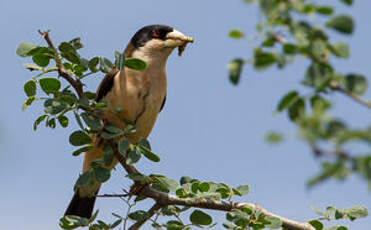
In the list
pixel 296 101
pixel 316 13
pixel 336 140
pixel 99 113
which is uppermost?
pixel 99 113

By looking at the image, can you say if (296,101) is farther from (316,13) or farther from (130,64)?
(130,64)

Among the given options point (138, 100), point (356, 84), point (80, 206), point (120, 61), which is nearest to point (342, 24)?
point (356, 84)

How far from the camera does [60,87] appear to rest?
3.76m

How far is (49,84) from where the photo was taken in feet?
12.3

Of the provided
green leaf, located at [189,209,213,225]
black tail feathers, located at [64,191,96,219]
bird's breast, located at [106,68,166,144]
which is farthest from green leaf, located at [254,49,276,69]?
black tail feathers, located at [64,191,96,219]

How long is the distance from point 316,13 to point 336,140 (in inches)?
20.5

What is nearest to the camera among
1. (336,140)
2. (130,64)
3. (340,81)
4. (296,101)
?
(336,140)

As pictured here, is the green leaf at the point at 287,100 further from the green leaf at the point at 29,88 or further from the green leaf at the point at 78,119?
the green leaf at the point at 29,88

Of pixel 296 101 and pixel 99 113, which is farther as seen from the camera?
pixel 99 113

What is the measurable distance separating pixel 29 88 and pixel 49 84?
151 millimetres

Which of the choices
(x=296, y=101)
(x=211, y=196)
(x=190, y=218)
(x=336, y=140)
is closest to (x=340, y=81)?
(x=296, y=101)

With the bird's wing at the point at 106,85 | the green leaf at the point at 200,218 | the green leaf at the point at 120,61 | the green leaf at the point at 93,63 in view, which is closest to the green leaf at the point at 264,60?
the green leaf at the point at 120,61

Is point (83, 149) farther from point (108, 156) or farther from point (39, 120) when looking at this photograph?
point (39, 120)

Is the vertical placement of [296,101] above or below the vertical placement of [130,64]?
below
